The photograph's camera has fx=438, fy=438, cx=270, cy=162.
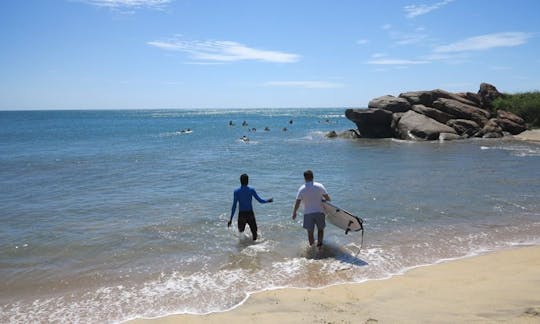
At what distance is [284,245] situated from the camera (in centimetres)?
1054

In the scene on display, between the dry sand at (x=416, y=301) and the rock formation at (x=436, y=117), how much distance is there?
31.3 m

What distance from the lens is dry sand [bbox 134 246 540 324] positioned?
6.17m

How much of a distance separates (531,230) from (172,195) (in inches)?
475

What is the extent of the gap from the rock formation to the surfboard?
2912cm

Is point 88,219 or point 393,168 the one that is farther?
point 393,168

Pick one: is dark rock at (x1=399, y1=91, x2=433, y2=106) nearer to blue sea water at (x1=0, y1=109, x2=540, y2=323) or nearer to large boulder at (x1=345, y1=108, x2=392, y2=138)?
large boulder at (x1=345, y1=108, x2=392, y2=138)

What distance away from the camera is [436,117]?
134 ft

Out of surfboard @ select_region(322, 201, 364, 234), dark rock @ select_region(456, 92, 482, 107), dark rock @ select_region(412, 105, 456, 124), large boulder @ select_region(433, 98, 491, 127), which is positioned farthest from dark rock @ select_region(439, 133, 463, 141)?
surfboard @ select_region(322, 201, 364, 234)

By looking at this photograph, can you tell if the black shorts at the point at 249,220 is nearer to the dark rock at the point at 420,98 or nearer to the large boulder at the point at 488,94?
the dark rock at the point at 420,98

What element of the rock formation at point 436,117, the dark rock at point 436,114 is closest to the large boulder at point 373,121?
the rock formation at point 436,117

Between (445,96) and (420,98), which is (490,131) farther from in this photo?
(420,98)

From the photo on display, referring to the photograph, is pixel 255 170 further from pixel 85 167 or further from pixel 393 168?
pixel 85 167

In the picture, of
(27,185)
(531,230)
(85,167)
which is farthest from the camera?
(85,167)

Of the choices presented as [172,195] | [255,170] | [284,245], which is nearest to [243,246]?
[284,245]
